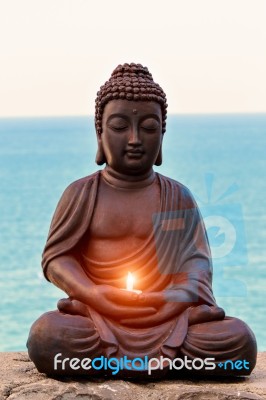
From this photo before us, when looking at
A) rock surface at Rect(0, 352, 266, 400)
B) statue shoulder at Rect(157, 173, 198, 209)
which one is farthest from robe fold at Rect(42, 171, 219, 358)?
rock surface at Rect(0, 352, 266, 400)

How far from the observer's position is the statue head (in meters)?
6.47

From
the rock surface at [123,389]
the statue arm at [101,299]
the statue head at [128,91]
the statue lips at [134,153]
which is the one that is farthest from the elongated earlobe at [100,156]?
the rock surface at [123,389]

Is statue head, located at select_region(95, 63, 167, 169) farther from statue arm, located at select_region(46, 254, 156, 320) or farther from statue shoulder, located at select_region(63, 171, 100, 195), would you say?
statue arm, located at select_region(46, 254, 156, 320)

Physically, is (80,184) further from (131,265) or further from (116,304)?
(116,304)

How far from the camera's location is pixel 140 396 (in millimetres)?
5953

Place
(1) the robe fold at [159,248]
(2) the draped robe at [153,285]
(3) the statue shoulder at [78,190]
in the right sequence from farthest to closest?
(3) the statue shoulder at [78,190], (1) the robe fold at [159,248], (2) the draped robe at [153,285]

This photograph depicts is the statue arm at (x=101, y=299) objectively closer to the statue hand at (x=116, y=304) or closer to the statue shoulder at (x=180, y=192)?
the statue hand at (x=116, y=304)

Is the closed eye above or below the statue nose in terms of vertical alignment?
above

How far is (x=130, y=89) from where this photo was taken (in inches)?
255

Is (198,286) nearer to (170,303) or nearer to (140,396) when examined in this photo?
(170,303)

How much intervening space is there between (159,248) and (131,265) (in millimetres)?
172

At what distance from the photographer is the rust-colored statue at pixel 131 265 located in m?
6.16

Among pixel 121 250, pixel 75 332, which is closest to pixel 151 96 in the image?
pixel 121 250

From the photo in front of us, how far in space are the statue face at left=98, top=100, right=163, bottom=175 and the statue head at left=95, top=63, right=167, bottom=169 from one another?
0.03 meters
